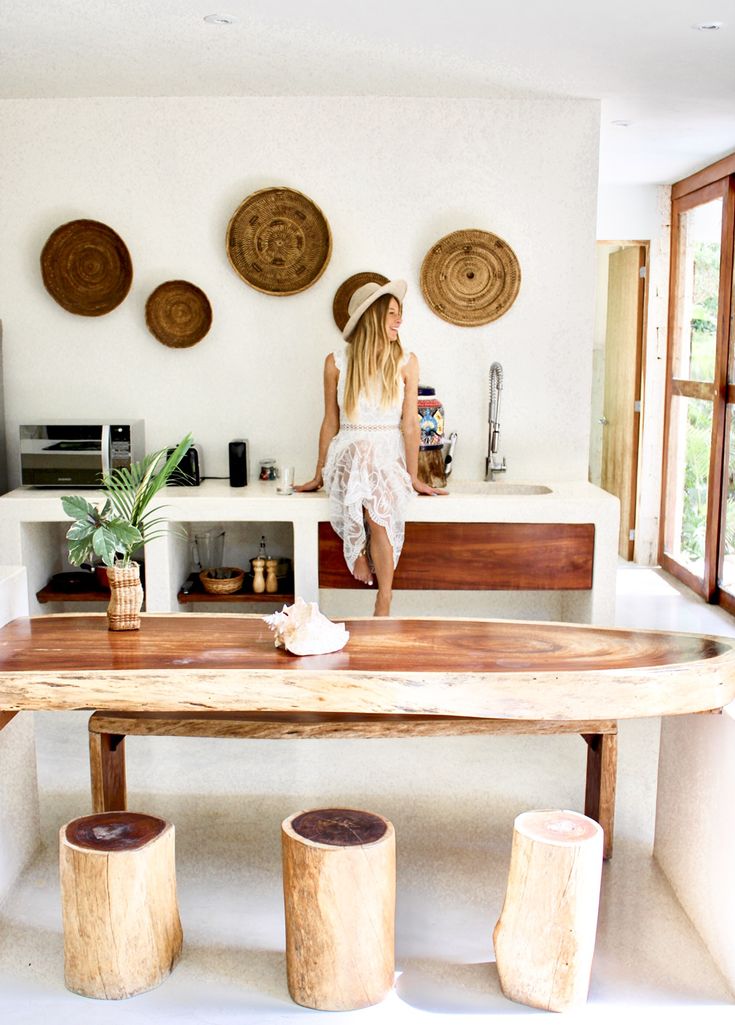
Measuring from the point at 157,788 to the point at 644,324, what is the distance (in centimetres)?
477

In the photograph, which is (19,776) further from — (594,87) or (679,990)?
(594,87)

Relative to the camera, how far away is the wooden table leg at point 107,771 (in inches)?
114

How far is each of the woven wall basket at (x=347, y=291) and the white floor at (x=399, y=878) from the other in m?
2.00

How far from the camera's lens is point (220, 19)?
359 cm

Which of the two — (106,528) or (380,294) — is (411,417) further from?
(106,528)

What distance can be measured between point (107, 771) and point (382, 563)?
67.7 inches

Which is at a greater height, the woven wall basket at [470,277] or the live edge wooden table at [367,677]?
the woven wall basket at [470,277]

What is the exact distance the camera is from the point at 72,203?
4816 millimetres

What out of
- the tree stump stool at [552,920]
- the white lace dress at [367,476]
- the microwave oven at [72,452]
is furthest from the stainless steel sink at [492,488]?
the tree stump stool at [552,920]

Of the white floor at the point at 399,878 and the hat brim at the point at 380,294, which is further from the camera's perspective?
the hat brim at the point at 380,294

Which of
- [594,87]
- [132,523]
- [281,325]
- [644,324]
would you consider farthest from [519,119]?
[132,523]

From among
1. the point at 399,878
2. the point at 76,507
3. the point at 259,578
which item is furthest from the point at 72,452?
the point at 399,878

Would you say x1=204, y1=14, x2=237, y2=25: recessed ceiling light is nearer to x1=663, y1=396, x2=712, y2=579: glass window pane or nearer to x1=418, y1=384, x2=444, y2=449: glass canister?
x1=418, y1=384, x2=444, y2=449: glass canister

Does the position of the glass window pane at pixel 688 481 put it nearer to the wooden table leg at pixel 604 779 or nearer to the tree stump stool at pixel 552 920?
the wooden table leg at pixel 604 779
